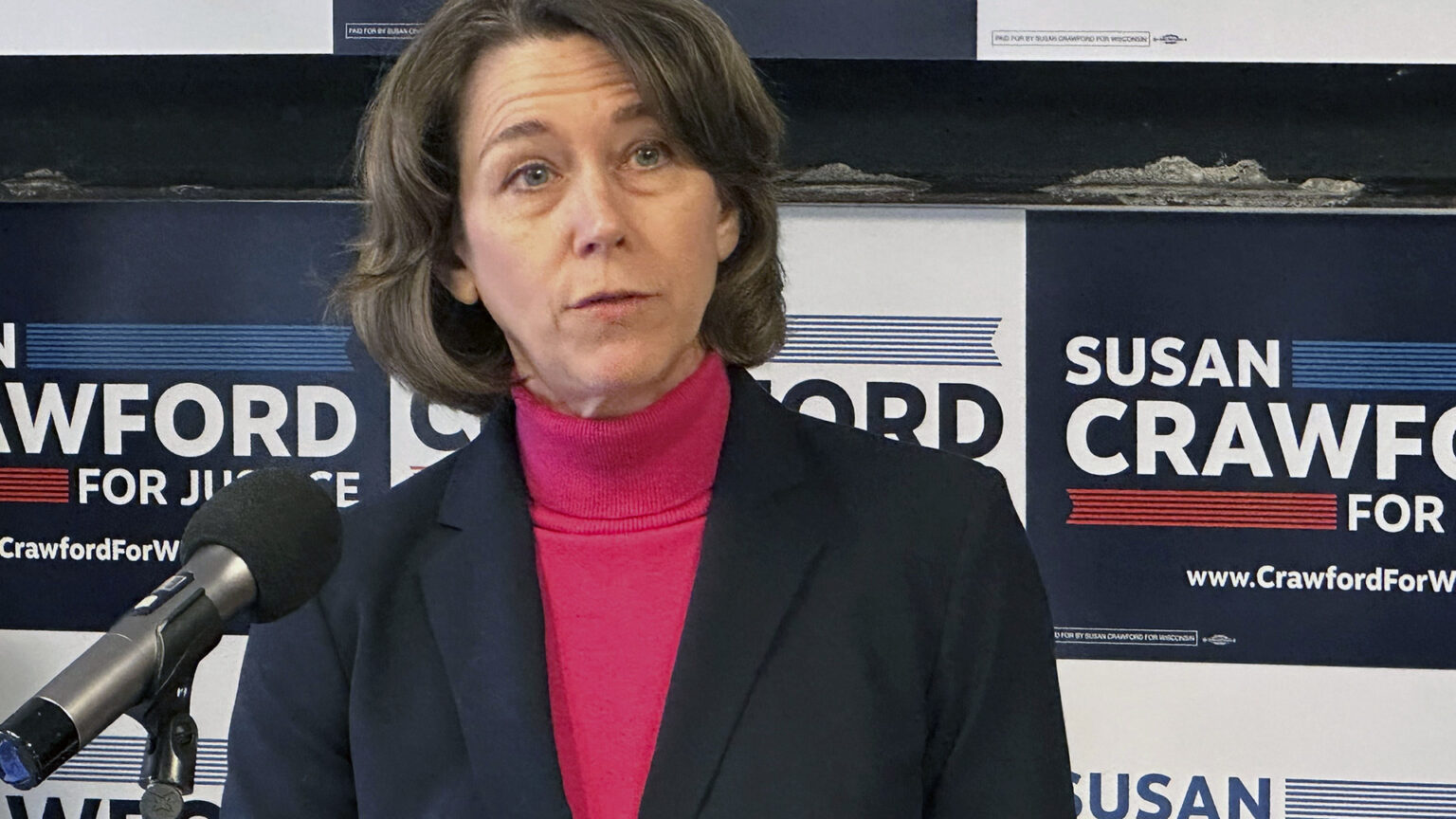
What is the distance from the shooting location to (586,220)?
1314mm

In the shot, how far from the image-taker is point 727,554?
135 centimetres

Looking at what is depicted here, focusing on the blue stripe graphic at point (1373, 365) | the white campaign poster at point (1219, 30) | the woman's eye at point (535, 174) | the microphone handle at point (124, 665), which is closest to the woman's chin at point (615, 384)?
the woman's eye at point (535, 174)

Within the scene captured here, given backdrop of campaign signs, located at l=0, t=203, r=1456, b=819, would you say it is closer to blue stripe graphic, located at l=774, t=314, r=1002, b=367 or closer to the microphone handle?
blue stripe graphic, located at l=774, t=314, r=1002, b=367

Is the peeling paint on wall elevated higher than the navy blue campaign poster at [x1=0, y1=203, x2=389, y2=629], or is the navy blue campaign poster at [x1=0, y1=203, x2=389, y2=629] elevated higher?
the peeling paint on wall

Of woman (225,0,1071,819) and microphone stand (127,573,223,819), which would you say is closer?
microphone stand (127,573,223,819)

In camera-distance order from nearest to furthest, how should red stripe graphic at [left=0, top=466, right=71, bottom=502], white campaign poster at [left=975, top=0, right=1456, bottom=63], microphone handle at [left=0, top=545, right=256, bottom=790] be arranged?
1. microphone handle at [left=0, top=545, right=256, bottom=790]
2. white campaign poster at [left=975, top=0, right=1456, bottom=63]
3. red stripe graphic at [left=0, top=466, right=71, bottom=502]

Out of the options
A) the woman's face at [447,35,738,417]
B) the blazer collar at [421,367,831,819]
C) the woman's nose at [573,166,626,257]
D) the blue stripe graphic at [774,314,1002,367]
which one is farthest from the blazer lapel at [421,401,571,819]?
the blue stripe graphic at [774,314,1002,367]

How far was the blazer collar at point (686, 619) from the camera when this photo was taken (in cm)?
126

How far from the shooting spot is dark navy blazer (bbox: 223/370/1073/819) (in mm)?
1275

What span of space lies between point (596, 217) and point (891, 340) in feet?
3.07

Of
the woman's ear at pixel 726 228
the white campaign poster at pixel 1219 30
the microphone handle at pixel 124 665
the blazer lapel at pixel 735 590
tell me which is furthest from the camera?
the white campaign poster at pixel 1219 30

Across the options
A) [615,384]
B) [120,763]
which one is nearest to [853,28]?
[615,384]

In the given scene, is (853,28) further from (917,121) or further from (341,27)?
(341,27)

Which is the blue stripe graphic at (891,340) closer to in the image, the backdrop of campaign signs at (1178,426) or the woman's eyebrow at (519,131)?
the backdrop of campaign signs at (1178,426)
